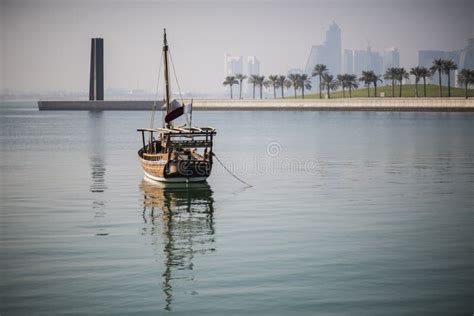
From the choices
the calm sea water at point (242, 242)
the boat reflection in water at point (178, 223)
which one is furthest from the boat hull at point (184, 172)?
the calm sea water at point (242, 242)

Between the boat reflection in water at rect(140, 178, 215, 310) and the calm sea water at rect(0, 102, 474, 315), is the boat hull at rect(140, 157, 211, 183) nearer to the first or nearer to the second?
the boat reflection in water at rect(140, 178, 215, 310)

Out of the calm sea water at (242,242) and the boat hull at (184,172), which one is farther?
the boat hull at (184,172)

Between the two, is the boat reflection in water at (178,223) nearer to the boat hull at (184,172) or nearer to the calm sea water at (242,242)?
the calm sea water at (242,242)

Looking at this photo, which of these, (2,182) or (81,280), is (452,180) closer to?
(2,182)

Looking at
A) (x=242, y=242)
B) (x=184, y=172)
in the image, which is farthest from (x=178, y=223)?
(x=184, y=172)

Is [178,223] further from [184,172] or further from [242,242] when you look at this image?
[184,172]

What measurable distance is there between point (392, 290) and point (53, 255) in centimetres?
1296

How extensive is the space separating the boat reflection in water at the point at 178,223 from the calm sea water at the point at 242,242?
92 mm

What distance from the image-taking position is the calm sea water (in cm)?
2504

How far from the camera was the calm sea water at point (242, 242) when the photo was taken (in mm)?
25044

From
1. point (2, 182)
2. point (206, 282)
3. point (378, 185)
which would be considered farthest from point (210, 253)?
point (2, 182)

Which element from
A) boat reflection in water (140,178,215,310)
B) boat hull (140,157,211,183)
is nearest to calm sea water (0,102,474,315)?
boat reflection in water (140,178,215,310)

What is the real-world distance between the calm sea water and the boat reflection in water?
9 cm

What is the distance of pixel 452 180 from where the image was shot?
58656mm
